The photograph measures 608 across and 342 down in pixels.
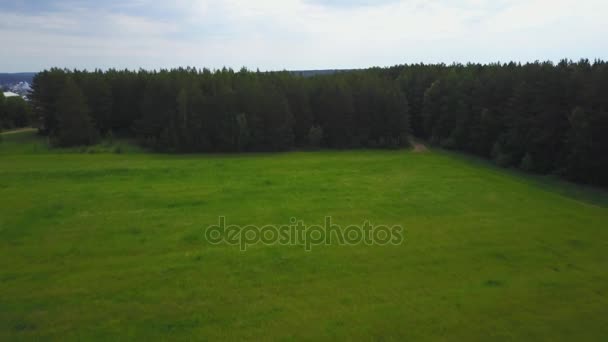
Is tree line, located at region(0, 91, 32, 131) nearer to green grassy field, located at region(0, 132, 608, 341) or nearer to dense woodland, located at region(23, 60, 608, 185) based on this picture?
dense woodland, located at region(23, 60, 608, 185)

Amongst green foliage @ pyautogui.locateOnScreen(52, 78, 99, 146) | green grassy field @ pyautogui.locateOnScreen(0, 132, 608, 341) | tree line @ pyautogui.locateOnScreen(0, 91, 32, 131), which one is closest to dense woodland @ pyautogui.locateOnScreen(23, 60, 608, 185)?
green foliage @ pyautogui.locateOnScreen(52, 78, 99, 146)

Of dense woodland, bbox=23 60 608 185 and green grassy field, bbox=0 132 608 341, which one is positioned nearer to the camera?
green grassy field, bbox=0 132 608 341

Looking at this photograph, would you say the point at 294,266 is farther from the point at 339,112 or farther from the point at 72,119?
the point at 72,119

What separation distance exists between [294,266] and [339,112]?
37.5 m

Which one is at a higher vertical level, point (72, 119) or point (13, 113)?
point (13, 113)

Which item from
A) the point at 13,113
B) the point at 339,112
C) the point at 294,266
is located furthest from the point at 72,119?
the point at 294,266

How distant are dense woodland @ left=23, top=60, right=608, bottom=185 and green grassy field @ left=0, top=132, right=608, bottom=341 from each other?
51.9 feet

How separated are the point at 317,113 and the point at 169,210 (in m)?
33.0

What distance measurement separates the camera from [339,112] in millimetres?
49000

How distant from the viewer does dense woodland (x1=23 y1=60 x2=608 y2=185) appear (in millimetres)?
36688

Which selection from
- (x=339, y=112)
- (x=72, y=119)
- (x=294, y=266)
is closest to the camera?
(x=294, y=266)

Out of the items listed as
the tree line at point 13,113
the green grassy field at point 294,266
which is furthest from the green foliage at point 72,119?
the green grassy field at point 294,266

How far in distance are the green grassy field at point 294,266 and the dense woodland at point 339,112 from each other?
15.8 metres

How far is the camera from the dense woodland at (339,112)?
120 feet
